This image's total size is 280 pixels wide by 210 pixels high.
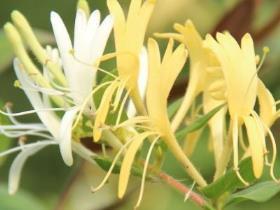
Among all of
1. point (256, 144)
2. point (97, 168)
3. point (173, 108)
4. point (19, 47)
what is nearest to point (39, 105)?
point (19, 47)

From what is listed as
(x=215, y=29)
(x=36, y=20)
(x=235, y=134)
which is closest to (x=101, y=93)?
(x=235, y=134)

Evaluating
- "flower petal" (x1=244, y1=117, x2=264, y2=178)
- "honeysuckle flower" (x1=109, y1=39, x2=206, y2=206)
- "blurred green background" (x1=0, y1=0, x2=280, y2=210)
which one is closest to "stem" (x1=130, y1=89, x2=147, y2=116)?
"honeysuckle flower" (x1=109, y1=39, x2=206, y2=206)

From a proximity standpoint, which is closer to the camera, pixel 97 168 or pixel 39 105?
Result: pixel 39 105

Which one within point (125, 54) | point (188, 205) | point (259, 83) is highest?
point (125, 54)

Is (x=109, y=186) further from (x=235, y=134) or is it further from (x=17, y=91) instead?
(x=235, y=134)

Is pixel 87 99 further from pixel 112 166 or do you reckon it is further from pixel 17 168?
pixel 17 168

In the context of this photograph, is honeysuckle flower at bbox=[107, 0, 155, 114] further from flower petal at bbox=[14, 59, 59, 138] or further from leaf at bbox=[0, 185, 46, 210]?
leaf at bbox=[0, 185, 46, 210]

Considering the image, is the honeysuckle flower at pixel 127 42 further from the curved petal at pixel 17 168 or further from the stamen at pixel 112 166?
the curved petal at pixel 17 168
